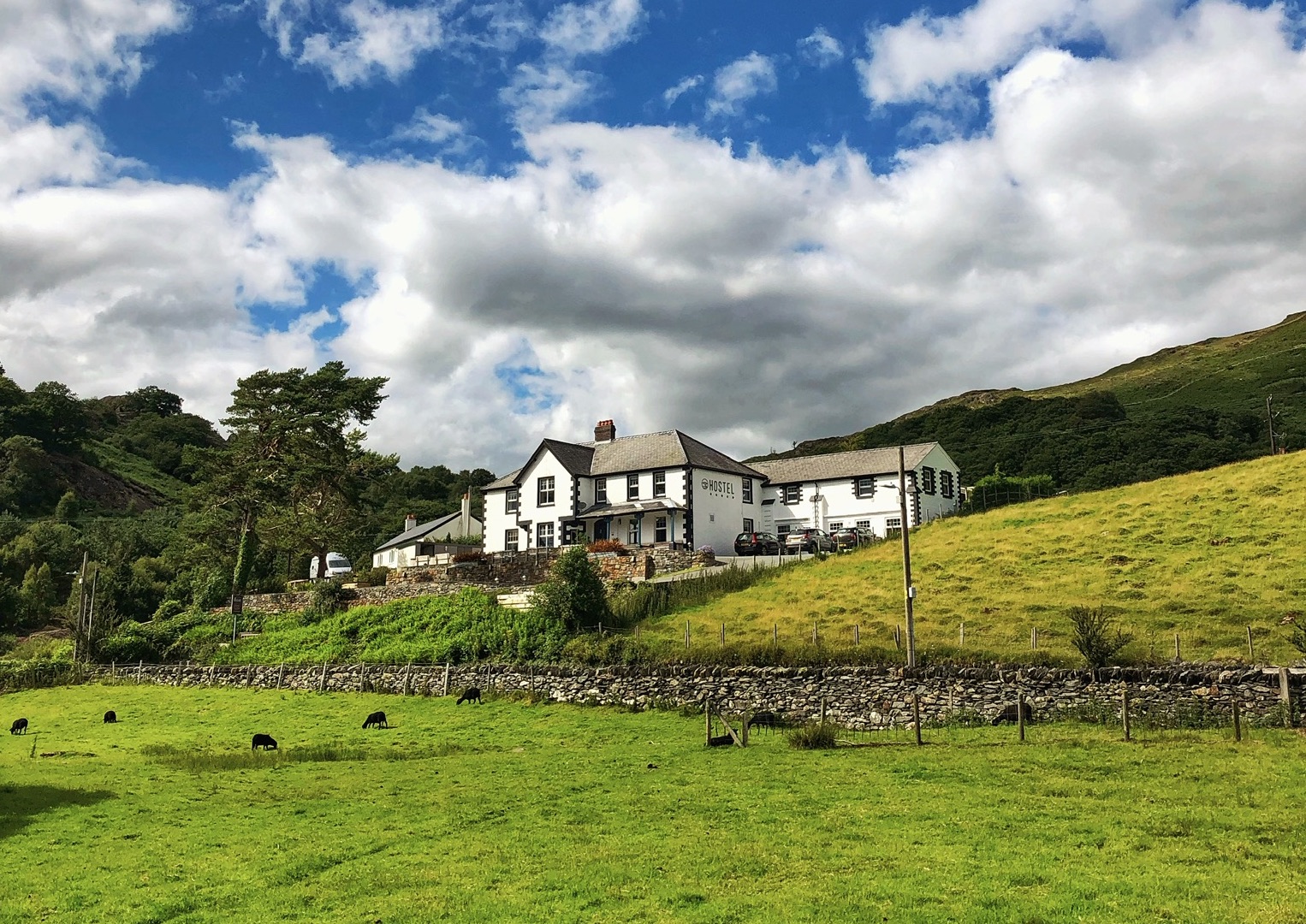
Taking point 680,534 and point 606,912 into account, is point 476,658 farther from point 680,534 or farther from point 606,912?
point 606,912

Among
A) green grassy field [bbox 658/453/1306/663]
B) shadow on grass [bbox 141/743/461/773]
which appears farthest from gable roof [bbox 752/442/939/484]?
shadow on grass [bbox 141/743/461/773]

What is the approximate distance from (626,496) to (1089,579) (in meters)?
29.7

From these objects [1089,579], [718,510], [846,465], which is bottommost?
[1089,579]

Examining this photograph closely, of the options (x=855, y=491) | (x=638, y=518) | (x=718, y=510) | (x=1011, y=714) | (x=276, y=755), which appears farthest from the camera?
(x=855, y=491)

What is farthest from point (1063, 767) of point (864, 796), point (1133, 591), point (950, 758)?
point (1133, 591)

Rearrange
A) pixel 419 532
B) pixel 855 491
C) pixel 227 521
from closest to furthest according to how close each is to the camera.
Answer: pixel 855 491
pixel 227 521
pixel 419 532

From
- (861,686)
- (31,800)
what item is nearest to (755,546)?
(861,686)

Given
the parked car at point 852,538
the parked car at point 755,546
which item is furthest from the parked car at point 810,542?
the parked car at point 755,546

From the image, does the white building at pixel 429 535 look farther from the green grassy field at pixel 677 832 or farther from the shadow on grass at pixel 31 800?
the shadow on grass at pixel 31 800

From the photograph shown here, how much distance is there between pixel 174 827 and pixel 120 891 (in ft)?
14.4

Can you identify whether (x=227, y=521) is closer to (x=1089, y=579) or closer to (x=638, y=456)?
(x=638, y=456)

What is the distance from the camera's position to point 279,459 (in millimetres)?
65938

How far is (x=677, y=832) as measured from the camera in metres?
14.4

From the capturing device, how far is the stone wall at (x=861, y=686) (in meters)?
24.0
